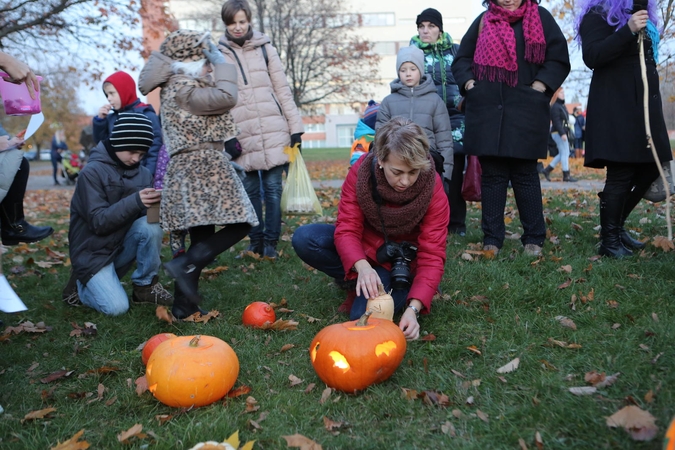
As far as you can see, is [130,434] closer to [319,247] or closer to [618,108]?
[319,247]

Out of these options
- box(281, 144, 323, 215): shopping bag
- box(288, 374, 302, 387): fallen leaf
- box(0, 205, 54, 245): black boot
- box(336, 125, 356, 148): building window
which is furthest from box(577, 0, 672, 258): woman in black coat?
box(336, 125, 356, 148): building window

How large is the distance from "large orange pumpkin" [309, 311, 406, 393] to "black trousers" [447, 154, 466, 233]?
3.40m

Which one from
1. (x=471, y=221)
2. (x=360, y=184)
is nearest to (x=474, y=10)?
(x=471, y=221)

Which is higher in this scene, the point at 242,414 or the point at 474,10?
the point at 474,10

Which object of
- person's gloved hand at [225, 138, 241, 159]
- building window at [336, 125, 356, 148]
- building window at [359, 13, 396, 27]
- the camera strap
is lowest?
building window at [336, 125, 356, 148]

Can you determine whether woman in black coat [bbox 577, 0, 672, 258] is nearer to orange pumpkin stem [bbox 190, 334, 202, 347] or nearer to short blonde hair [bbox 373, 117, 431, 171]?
short blonde hair [bbox 373, 117, 431, 171]

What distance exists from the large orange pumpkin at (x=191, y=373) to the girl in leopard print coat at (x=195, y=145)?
970 millimetres

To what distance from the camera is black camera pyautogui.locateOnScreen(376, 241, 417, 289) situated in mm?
3678

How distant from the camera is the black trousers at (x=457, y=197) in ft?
20.2

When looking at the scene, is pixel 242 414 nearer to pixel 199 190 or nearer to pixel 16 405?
pixel 16 405

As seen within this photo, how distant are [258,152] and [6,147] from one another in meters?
2.12

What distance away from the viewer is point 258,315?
388 centimetres

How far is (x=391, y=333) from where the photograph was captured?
9.68 feet

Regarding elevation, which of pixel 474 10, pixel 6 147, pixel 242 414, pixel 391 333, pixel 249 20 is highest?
pixel 474 10
